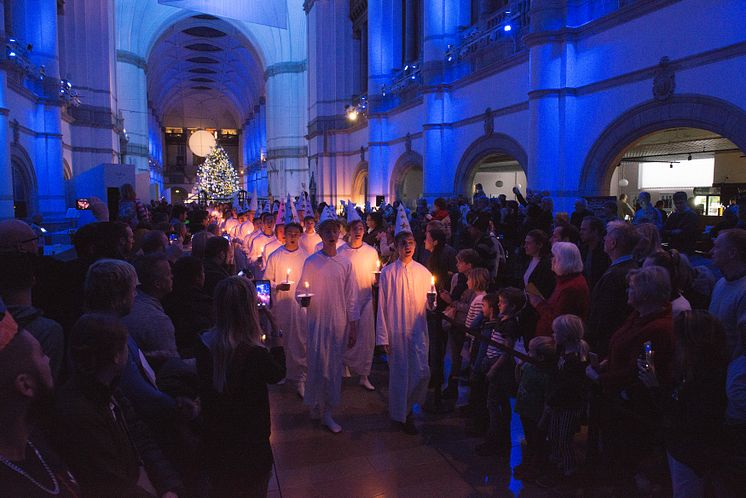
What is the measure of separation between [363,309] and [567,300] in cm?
272

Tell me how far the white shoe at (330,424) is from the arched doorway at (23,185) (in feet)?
51.7

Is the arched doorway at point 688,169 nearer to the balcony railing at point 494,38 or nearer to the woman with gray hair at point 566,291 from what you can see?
the balcony railing at point 494,38

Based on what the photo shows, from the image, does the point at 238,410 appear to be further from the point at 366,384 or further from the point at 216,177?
the point at 216,177

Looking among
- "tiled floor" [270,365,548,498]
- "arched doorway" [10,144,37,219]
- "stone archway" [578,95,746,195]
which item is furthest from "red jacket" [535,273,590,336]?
"arched doorway" [10,144,37,219]

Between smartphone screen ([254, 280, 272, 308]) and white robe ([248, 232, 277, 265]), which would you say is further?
white robe ([248, 232, 277, 265])

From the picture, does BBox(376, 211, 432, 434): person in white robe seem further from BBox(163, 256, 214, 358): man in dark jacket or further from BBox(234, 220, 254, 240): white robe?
BBox(234, 220, 254, 240): white robe

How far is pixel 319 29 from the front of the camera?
99.0ft

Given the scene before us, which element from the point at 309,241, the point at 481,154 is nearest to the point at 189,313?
the point at 309,241

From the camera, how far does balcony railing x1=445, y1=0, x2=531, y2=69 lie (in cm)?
1404

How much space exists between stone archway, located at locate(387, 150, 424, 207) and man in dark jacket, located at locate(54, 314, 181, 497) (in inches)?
734

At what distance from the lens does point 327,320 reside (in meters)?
5.21

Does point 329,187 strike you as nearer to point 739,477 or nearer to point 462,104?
point 462,104

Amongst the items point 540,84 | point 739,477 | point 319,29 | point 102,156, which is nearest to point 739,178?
point 540,84

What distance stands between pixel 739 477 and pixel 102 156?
2766cm
